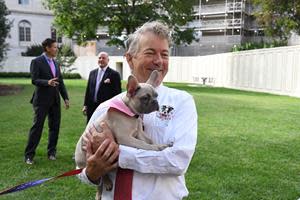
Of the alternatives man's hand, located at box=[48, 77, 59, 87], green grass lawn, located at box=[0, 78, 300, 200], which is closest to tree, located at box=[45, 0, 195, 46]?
green grass lawn, located at box=[0, 78, 300, 200]

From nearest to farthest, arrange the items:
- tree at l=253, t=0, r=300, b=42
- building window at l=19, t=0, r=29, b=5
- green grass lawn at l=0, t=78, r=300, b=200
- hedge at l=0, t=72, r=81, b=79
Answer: green grass lawn at l=0, t=78, r=300, b=200
tree at l=253, t=0, r=300, b=42
hedge at l=0, t=72, r=81, b=79
building window at l=19, t=0, r=29, b=5

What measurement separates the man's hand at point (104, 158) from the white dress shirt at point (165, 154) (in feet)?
0.17

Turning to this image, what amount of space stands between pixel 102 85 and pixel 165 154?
6.22m

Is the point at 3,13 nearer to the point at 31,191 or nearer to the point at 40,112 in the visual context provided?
the point at 40,112

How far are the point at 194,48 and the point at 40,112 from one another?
43900mm

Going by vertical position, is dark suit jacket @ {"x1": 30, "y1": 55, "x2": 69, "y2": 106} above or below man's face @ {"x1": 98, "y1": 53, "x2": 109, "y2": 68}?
below

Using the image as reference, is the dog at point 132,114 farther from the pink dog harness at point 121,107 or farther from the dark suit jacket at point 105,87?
the dark suit jacket at point 105,87

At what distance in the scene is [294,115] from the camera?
1479cm

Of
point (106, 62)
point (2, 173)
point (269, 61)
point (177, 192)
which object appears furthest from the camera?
point (269, 61)

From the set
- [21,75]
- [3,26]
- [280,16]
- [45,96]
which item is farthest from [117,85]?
[21,75]

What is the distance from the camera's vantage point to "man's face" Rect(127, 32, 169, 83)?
2.67 m

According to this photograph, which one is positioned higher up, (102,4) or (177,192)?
(102,4)

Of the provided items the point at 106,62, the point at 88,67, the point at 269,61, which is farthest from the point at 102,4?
the point at 106,62

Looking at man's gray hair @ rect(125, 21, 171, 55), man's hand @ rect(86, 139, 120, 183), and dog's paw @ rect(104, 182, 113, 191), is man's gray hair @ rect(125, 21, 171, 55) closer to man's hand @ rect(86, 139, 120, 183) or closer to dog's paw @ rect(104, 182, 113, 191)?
man's hand @ rect(86, 139, 120, 183)
